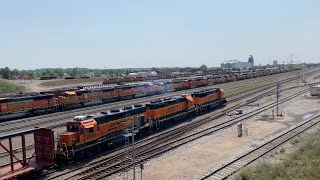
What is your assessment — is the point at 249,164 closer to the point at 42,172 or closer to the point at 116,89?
the point at 42,172

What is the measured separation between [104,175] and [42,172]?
14.0 ft

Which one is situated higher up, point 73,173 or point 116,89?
point 116,89

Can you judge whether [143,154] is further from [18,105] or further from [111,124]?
[18,105]

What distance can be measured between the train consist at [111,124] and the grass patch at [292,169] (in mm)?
7387

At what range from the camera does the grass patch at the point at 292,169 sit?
58.3 feet

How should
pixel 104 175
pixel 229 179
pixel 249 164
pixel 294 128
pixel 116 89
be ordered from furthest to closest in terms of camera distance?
pixel 116 89, pixel 294 128, pixel 249 164, pixel 104 175, pixel 229 179

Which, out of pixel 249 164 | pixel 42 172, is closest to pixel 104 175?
pixel 42 172

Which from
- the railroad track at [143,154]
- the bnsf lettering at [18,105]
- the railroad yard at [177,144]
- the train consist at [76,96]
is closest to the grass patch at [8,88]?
the train consist at [76,96]

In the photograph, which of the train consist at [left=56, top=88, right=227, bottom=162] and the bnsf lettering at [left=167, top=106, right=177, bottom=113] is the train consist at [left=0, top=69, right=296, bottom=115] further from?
the bnsf lettering at [left=167, top=106, right=177, bottom=113]

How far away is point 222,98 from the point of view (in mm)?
51875

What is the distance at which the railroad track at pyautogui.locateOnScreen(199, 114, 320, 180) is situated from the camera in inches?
799

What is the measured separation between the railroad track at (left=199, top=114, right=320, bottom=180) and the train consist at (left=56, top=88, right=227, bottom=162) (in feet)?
20.1

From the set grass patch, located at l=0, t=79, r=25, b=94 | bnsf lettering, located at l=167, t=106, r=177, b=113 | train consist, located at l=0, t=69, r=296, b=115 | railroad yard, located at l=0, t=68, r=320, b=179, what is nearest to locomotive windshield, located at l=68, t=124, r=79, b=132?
railroad yard, located at l=0, t=68, r=320, b=179

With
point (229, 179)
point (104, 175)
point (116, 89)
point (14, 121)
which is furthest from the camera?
point (116, 89)
